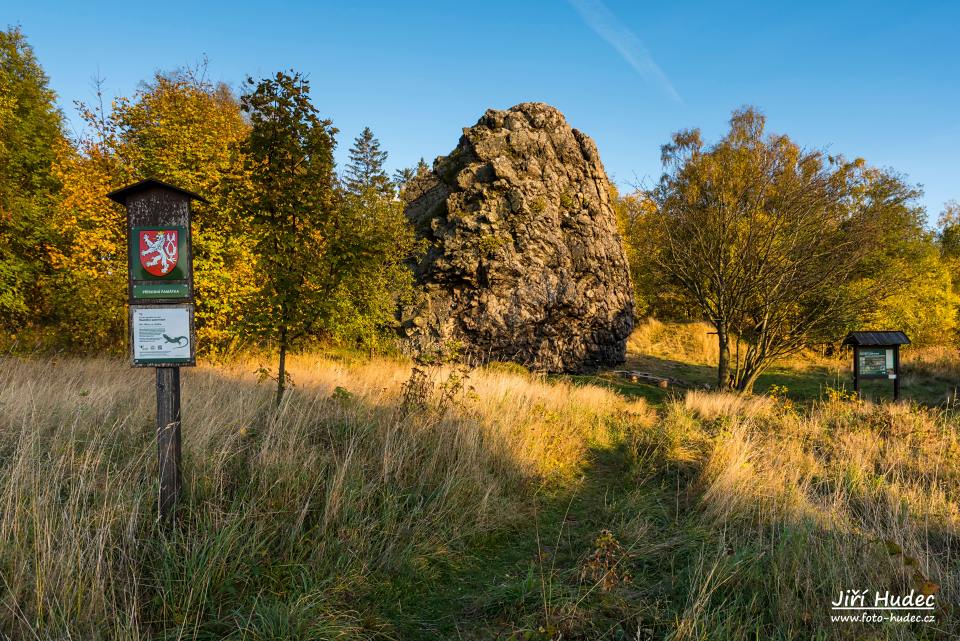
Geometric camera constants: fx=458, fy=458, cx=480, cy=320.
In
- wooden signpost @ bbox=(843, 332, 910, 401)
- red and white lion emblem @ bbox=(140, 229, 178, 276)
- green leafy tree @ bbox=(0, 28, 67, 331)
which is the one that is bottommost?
wooden signpost @ bbox=(843, 332, 910, 401)

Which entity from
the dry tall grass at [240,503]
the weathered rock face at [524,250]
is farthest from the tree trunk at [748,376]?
the dry tall grass at [240,503]

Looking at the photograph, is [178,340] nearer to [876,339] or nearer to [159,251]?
[159,251]

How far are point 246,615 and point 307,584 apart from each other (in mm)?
374

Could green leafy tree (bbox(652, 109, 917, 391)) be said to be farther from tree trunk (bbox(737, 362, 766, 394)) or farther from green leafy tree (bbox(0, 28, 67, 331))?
green leafy tree (bbox(0, 28, 67, 331))

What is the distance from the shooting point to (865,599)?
117 inches

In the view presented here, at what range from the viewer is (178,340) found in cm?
318

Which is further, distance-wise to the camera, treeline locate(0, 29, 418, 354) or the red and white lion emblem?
treeline locate(0, 29, 418, 354)

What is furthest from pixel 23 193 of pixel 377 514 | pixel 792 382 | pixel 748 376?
pixel 792 382

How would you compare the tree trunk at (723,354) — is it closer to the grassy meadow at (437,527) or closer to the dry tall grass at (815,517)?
the dry tall grass at (815,517)

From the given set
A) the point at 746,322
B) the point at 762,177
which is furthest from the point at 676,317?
the point at 762,177

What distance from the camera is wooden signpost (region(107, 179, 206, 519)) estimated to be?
10.4 feet

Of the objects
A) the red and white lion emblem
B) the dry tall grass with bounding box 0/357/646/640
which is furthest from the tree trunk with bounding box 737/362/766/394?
the red and white lion emblem

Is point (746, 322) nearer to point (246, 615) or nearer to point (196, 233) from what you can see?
point (246, 615)

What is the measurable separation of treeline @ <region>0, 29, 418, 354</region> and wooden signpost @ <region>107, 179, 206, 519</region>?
0.42 m
